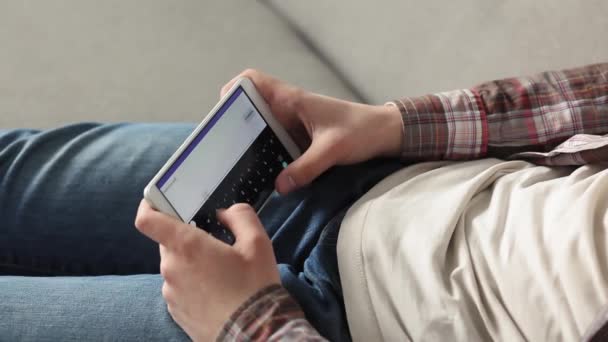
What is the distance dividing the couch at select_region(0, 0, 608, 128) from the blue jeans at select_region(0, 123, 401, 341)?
11.8 inches

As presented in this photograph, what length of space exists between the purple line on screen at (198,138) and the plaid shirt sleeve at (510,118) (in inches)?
6.8

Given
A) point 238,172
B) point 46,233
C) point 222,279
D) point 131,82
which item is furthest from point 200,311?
point 131,82

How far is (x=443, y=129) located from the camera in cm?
54

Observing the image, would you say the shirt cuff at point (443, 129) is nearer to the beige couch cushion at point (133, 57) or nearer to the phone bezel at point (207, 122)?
the phone bezel at point (207, 122)

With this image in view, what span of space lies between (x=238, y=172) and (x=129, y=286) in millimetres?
142

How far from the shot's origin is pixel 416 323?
1.33 ft

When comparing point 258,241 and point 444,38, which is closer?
point 258,241

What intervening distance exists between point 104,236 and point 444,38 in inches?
21.3

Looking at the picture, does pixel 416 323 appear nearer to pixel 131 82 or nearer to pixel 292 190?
pixel 292 190

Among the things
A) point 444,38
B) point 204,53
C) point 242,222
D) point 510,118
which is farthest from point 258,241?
point 204,53

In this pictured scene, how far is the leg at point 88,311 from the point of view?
45cm

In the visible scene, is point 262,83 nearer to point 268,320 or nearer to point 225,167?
point 225,167

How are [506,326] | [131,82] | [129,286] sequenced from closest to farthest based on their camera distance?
[506,326] → [129,286] → [131,82]

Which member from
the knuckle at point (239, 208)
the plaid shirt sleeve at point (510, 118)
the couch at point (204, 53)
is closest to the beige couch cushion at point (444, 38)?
the couch at point (204, 53)
